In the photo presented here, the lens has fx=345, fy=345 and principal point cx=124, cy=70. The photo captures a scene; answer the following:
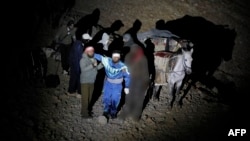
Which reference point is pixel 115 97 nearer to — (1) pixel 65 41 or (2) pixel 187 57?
(2) pixel 187 57

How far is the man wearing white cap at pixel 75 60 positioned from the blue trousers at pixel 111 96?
1181 mm

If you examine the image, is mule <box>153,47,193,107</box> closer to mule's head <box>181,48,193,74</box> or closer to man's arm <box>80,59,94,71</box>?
mule's head <box>181,48,193,74</box>

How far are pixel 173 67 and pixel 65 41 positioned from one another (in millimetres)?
4106

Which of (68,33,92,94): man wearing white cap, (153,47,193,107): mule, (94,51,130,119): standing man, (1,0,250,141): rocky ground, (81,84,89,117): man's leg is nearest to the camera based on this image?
(94,51,130,119): standing man

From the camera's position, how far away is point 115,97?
31.9ft

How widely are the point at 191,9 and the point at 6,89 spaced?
9451mm

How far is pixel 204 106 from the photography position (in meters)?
11.2

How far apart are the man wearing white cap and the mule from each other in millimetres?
2222

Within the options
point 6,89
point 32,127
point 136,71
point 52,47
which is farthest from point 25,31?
point 136,71

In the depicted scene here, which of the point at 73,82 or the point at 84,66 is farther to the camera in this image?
the point at 73,82

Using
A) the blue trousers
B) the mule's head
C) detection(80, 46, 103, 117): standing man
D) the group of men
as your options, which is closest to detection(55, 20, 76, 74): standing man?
the group of men

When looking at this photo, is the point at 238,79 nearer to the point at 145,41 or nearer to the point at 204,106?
the point at 204,106

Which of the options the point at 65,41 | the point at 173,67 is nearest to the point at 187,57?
the point at 173,67

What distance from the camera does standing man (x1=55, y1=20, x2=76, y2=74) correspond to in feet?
38.7
